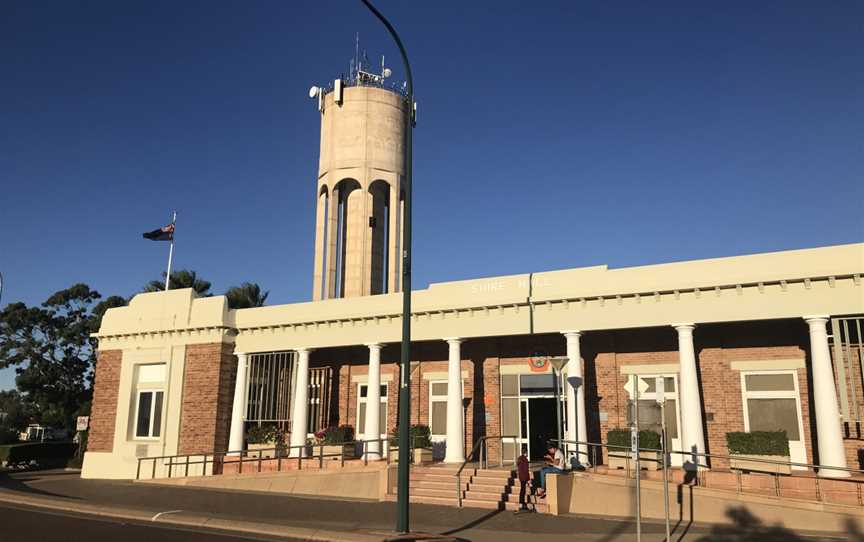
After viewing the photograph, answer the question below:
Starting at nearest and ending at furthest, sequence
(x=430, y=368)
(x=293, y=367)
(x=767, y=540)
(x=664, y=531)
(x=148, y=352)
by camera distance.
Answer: (x=767, y=540), (x=664, y=531), (x=430, y=368), (x=293, y=367), (x=148, y=352)

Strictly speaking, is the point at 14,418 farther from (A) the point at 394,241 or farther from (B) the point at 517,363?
(B) the point at 517,363

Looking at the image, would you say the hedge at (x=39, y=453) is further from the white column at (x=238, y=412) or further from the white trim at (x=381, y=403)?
the white trim at (x=381, y=403)

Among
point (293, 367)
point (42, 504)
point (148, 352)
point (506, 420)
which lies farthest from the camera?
point (148, 352)

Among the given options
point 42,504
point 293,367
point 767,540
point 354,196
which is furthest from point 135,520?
point 354,196

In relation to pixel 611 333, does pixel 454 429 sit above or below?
below

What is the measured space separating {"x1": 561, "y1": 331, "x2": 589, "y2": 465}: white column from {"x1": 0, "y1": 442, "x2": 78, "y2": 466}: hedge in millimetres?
34291

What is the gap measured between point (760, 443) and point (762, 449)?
0.51 feet

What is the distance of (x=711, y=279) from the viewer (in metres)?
19.3

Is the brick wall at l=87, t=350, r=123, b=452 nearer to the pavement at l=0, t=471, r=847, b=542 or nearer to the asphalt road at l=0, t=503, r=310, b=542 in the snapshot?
the pavement at l=0, t=471, r=847, b=542

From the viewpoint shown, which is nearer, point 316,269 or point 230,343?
point 230,343

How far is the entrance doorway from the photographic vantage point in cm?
2369

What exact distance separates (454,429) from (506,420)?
2.53m

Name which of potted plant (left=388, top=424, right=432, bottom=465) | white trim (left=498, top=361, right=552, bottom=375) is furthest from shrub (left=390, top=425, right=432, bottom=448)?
white trim (left=498, top=361, right=552, bottom=375)

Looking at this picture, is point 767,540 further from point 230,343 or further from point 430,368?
point 230,343
